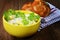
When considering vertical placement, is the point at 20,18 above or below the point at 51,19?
above

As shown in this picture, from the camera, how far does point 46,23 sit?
0.96m

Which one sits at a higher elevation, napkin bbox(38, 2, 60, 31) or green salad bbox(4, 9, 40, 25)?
green salad bbox(4, 9, 40, 25)

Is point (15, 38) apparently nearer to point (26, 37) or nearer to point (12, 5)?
point (26, 37)

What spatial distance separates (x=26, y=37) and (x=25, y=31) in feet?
0.17

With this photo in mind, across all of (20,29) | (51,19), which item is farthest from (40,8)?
(20,29)

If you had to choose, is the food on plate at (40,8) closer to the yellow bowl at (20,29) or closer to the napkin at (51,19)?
the napkin at (51,19)

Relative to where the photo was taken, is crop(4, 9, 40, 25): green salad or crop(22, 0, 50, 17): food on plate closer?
crop(4, 9, 40, 25): green salad

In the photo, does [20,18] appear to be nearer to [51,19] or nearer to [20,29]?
[20,29]

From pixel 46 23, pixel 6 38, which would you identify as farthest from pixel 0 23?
pixel 46 23

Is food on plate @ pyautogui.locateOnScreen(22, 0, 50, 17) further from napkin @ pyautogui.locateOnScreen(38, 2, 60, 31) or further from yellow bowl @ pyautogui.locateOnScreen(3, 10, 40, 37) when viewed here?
yellow bowl @ pyautogui.locateOnScreen(3, 10, 40, 37)

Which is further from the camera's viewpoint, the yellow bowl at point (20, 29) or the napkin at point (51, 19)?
the napkin at point (51, 19)

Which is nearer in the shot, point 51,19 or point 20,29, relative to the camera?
point 20,29

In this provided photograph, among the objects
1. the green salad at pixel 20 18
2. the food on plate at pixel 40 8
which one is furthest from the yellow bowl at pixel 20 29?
the food on plate at pixel 40 8

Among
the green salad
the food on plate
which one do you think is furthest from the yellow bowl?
the food on plate
